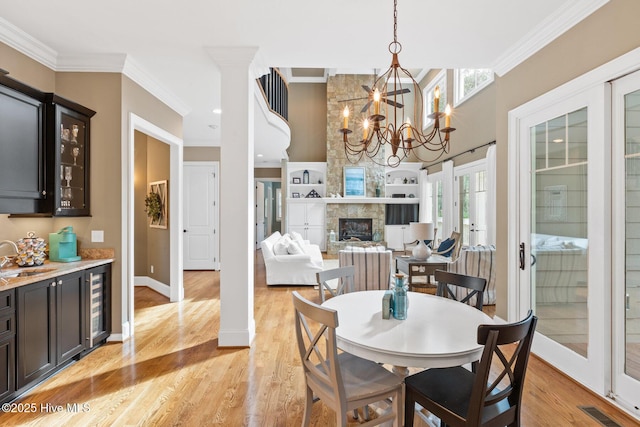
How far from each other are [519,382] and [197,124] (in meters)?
5.44

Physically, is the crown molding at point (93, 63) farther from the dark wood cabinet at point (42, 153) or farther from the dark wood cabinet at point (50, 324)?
the dark wood cabinet at point (50, 324)

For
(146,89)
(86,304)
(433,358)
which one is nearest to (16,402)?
(86,304)

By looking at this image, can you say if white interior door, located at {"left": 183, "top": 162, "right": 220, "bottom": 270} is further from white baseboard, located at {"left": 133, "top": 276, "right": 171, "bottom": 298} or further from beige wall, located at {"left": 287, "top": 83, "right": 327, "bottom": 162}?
beige wall, located at {"left": 287, "top": 83, "right": 327, "bottom": 162}

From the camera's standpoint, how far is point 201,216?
667 cm

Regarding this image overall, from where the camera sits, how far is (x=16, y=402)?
225 centimetres

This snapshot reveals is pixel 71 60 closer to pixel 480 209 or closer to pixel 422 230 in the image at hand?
pixel 422 230

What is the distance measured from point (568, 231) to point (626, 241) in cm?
47

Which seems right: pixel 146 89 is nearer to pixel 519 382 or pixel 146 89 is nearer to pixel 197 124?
pixel 197 124

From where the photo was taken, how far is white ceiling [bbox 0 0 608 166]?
247cm

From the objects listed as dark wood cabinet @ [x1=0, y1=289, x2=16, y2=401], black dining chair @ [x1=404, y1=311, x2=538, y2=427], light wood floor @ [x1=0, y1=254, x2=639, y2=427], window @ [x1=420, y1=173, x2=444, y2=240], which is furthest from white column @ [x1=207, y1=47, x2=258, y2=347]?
window @ [x1=420, y1=173, x2=444, y2=240]

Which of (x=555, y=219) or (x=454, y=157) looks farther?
(x=454, y=157)

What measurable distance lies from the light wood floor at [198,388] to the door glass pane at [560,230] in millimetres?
449

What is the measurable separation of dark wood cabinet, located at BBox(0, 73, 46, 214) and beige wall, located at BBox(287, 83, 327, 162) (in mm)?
7759

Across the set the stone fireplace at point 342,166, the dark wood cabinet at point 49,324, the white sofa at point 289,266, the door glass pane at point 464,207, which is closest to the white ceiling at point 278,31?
the dark wood cabinet at point 49,324
